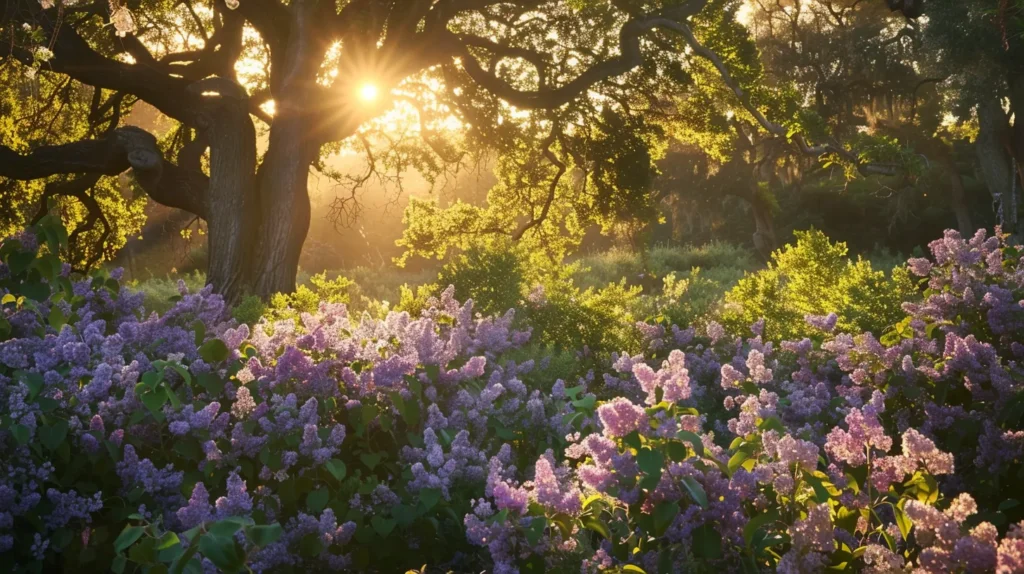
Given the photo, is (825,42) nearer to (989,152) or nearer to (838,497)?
(989,152)

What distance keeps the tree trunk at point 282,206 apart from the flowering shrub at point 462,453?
20.7 ft

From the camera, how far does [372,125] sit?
15.2 m

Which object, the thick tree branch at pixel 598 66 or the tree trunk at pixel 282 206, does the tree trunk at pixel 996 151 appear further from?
the tree trunk at pixel 282 206

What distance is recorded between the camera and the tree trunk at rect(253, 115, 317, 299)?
10906 mm

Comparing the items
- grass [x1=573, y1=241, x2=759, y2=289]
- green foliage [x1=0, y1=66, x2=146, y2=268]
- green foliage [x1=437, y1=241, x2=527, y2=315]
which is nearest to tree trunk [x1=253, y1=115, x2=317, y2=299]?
green foliage [x1=437, y1=241, x2=527, y2=315]

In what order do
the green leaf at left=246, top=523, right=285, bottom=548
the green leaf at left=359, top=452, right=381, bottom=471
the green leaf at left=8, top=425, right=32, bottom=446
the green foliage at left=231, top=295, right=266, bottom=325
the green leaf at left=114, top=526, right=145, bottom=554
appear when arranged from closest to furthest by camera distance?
1. the green leaf at left=246, top=523, right=285, bottom=548
2. the green leaf at left=114, top=526, right=145, bottom=554
3. the green leaf at left=8, top=425, right=32, bottom=446
4. the green leaf at left=359, top=452, right=381, bottom=471
5. the green foliage at left=231, top=295, right=266, bottom=325

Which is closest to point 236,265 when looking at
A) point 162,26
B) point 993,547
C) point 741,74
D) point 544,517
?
point 162,26

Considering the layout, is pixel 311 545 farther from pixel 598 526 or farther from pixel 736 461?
pixel 736 461

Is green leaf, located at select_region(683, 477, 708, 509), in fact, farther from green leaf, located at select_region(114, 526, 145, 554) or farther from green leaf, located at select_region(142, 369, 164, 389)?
green leaf, located at select_region(142, 369, 164, 389)

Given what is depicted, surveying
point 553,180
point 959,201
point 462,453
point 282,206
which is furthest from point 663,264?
point 462,453

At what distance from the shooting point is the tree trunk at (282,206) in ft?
35.8

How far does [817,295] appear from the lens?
7312mm

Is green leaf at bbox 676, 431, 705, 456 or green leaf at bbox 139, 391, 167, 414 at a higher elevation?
green leaf at bbox 139, 391, 167, 414

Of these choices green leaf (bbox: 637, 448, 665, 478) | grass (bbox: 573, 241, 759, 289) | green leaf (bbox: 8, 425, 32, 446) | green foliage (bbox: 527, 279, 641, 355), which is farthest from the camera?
grass (bbox: 573, 241, 759, 289)
